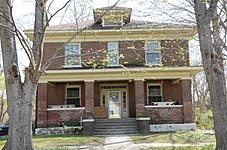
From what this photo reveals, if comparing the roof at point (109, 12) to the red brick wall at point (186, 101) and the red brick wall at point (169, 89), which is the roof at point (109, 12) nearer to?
the red brick wall at point (169, 89)

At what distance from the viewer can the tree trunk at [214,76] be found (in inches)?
308

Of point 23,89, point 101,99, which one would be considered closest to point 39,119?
point 101,99

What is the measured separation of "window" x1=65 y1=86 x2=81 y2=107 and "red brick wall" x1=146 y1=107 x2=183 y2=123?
5.26m

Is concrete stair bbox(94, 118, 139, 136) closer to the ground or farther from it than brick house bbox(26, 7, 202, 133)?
closer to the ground

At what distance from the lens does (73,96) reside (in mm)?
20125

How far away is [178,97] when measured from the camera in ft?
65.0

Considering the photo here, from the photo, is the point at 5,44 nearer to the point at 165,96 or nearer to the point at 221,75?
the point at 221,75

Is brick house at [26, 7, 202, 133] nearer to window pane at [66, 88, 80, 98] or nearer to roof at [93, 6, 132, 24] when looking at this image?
window pane at [66, 88, 80, 98]

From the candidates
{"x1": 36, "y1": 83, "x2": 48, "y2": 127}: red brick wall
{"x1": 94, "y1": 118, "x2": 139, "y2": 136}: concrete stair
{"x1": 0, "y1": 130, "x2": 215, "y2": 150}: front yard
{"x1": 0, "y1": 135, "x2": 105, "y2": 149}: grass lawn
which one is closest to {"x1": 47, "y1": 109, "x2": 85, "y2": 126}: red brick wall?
{"x1": 36, "y1": 83, "x2": 48, "y2": 127}: red brick wall

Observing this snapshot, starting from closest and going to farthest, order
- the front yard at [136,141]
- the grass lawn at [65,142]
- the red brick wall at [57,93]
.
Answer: the front yard at [136,141] → the grass lawn at [65,142] → the red brick wall at [57,93]

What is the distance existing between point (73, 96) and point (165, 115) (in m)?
6.72

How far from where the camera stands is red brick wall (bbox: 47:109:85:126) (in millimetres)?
18156

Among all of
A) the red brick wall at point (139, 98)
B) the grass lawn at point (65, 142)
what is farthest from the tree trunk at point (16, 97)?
the red brick wall at point (139, 98)

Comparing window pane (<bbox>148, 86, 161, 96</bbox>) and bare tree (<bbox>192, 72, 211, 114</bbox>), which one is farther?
bare tree (<bbox>192, 72, 211, 114</bbox>)
